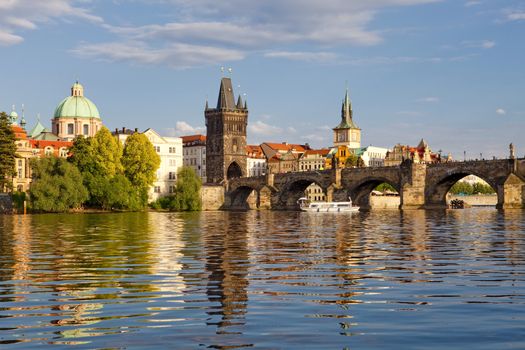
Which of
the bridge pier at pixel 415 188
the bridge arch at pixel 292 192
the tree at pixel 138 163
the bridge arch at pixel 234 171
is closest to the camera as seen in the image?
the bridge pier at pixel 415 188

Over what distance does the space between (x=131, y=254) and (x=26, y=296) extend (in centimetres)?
1216

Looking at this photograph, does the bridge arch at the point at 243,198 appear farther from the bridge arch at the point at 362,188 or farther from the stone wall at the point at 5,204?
the stone wall at the point at 5,204

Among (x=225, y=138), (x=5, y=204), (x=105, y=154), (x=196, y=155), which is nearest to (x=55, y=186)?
(x=5, y=204)

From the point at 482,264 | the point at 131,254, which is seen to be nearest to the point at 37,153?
the point at 131,254

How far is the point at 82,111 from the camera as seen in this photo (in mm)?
169625

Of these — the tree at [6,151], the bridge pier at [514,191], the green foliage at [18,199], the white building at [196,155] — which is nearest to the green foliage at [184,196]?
the green foliage at [18,199]

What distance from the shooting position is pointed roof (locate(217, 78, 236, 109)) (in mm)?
178250

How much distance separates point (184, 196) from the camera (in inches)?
4988

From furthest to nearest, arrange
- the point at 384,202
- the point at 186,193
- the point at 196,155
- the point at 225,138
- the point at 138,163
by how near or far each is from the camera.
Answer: the point at 196,155 < the point at 225,138 < the point at 384,202 < the point at 186,193 < the point at 138,163

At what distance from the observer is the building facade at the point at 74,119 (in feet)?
553

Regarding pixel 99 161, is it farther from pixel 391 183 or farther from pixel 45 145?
pixel 391 183

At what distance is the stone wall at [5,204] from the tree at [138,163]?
20.3 m

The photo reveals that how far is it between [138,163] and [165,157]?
30107mm

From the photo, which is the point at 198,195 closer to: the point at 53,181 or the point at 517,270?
the point at 53,181
